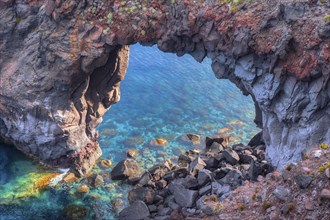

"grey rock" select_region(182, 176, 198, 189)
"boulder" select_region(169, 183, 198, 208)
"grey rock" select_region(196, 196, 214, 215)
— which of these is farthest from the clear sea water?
"grey rock" select_region(196, 196, 214, 215)

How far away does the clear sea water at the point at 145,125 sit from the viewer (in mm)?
36344

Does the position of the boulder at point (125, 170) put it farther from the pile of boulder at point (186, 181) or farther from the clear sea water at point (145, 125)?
the clear sea water at point (145, 125)

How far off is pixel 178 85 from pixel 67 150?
25.0 metres

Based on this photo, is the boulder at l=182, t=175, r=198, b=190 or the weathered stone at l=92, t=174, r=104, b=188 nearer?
the boulder at l=182, t=175, r=198, b=190

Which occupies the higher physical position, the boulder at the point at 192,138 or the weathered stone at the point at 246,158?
the weathered stone at the point at 246,158

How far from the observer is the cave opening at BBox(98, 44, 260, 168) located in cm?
4678

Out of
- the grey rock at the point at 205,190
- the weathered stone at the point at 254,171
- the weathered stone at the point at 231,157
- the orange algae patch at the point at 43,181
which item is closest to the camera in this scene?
the weathered stone at the point at 254,171

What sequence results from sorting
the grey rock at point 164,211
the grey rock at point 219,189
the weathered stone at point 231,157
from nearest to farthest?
the grey rock at point 219,189 < the grey rock at point 164,211 < the weathered stone at point 231,157

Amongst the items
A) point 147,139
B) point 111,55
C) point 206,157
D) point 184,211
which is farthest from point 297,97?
point 147,139

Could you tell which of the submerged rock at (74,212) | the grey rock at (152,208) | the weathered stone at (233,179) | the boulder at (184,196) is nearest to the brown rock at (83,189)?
the submerged rock at (74,212)

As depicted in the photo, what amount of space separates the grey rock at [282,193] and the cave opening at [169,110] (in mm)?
21764

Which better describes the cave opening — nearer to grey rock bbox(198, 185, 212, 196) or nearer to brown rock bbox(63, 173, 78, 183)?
brown rock bbox(63, 173, 78, 183)

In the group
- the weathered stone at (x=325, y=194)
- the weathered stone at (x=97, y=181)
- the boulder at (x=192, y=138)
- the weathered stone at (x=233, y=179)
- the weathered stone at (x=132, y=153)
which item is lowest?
the weathered stone at (x=97, y=181)

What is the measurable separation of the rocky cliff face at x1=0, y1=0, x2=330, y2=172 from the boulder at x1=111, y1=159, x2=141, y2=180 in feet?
11.9
